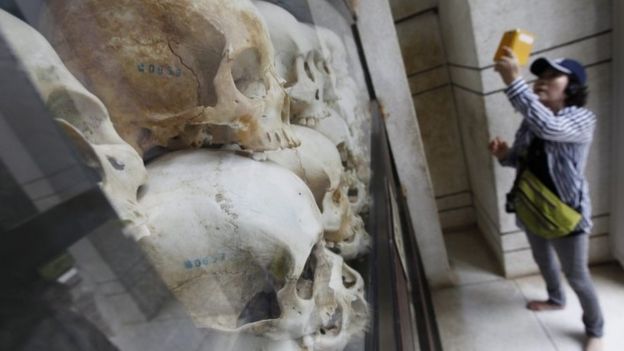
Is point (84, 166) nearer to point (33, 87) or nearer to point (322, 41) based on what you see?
point (33, 87)

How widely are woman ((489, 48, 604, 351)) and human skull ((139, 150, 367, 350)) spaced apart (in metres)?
1.41

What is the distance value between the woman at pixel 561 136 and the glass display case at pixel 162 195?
3.78ft

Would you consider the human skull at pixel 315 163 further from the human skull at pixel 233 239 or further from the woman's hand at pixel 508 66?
the woman's hand at pixel 508 66

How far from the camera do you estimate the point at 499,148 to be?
83.1 inches

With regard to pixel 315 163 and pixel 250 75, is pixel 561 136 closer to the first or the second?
pixel 315 163

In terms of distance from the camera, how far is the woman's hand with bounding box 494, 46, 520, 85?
64.7 inches

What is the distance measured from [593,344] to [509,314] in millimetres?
501

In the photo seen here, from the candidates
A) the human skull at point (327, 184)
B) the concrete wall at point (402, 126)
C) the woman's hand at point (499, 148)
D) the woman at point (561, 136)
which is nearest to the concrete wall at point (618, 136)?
the woman at point (561, 136)

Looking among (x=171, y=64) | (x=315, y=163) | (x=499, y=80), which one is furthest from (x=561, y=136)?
(x=171, y=64)

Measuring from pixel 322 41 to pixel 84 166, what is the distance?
1.23 meters

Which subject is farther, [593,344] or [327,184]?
[593,344]

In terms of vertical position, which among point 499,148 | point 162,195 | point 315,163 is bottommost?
point 499,148

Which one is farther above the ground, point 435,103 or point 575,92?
point 575,92

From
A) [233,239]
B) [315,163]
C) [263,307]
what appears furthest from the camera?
[315,163]
